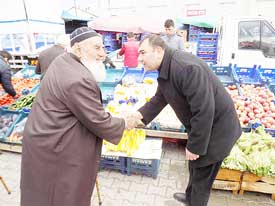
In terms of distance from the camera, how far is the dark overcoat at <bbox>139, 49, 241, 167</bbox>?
174 cm

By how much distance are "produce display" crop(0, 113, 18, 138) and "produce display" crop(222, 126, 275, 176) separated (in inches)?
143

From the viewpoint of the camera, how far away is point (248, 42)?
20.5ft

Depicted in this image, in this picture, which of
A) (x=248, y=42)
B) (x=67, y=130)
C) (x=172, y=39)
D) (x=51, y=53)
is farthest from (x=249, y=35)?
(x=67, y=130)

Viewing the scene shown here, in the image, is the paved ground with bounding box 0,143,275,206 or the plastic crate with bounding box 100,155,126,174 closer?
the paved ground with bounding box 0,143,275,206

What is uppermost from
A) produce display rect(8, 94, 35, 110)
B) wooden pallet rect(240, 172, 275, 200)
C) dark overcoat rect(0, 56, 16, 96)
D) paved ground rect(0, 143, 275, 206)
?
dark overcoat rect(0, 56, 16, 96)

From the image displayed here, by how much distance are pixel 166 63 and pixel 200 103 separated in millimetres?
436

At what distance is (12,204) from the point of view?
9.26 feet

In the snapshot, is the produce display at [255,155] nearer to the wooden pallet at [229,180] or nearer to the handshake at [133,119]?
the wooden pallet at [229,180]

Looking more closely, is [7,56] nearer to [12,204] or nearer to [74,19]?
[12,204]

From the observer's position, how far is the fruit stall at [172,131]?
2.79 metres

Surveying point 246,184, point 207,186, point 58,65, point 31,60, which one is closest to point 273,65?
point 246,184

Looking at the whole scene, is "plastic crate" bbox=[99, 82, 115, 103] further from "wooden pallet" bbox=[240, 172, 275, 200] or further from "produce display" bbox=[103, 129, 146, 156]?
"wooden pallet" bbox=[240, 172, 275, 200]

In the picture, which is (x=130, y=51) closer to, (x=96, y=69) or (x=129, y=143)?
(x=129, y=143)

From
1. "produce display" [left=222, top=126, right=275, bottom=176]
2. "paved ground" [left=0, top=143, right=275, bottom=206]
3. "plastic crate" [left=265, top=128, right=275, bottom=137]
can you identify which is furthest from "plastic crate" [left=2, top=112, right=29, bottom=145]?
"plastic crate" [left=265, top=128, right=275, bottom=137]
